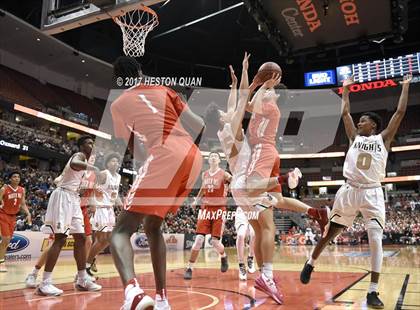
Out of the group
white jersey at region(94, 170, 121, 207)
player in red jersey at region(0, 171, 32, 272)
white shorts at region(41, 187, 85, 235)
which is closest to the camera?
white shorts at region(41, 187, 85, 235)

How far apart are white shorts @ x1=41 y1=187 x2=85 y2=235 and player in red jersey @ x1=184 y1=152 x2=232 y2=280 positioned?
2249mm

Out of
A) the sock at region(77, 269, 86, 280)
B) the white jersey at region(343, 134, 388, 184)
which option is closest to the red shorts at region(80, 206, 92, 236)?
the sock at region(77, 269, 86, 280)

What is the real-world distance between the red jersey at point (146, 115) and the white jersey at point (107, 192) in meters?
3.74

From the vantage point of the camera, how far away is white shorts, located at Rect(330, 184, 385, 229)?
14.1 feet

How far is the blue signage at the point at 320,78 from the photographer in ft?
95.7

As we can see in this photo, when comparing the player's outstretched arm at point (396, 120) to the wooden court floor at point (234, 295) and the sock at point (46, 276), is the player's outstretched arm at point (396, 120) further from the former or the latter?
the sock at point (46, 276)

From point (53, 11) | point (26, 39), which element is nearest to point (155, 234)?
point (53, 11)

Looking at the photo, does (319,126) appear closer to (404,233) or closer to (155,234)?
(404,233)

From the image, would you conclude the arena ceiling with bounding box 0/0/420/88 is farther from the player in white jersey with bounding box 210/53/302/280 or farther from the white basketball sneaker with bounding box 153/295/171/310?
the white basketball sneaker with bounding box 153/295/171/310

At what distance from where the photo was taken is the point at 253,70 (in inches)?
1266

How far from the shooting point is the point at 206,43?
90.0 feet

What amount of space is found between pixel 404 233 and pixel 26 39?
2453 cm

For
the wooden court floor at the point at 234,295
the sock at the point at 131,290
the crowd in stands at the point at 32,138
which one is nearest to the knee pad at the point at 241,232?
the wooden court floor at the point at 234,295

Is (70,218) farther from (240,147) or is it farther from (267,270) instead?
(267,270)
